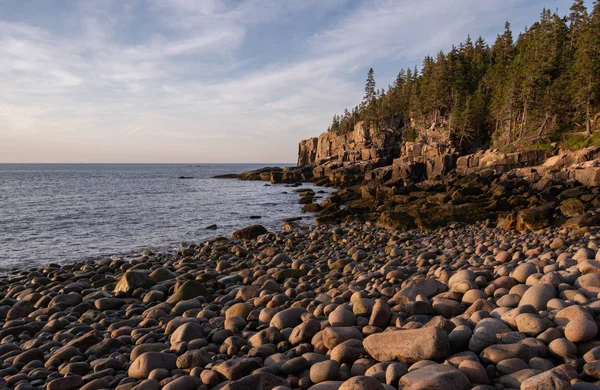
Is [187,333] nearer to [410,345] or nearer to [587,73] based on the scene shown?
[410,345]

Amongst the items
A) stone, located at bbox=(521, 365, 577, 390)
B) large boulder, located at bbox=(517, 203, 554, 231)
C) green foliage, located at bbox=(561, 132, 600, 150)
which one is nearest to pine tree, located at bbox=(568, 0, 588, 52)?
green foliage, located at bbox=(561, 132, 600, 150)

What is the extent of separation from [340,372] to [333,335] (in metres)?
0.67

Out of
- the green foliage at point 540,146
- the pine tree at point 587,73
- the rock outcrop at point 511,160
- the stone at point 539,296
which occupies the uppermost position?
the pine tree at point 587,73

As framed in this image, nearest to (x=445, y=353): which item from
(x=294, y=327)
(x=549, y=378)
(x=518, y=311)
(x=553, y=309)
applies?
(x=549, y=378)

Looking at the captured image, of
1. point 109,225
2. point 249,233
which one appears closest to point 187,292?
point 249,233

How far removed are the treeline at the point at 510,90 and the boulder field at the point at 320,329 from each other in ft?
133

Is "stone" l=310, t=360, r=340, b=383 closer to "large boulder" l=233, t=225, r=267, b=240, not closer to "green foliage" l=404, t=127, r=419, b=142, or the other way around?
"large boulder" l=233, t=225, r=267, b=240

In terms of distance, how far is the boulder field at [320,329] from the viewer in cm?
380

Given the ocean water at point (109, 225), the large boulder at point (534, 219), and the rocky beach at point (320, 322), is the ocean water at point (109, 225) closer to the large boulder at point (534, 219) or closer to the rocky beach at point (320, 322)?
the rocky beach at point (320, 322)

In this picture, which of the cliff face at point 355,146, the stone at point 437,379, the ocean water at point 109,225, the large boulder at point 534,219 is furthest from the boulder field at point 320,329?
the cliff face at point 355,146

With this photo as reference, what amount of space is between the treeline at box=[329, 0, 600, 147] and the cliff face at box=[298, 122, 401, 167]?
4.00 metres

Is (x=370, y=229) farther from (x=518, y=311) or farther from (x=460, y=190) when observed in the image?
(x=518, y=311)

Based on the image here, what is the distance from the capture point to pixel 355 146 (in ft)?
233

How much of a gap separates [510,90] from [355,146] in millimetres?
28472
